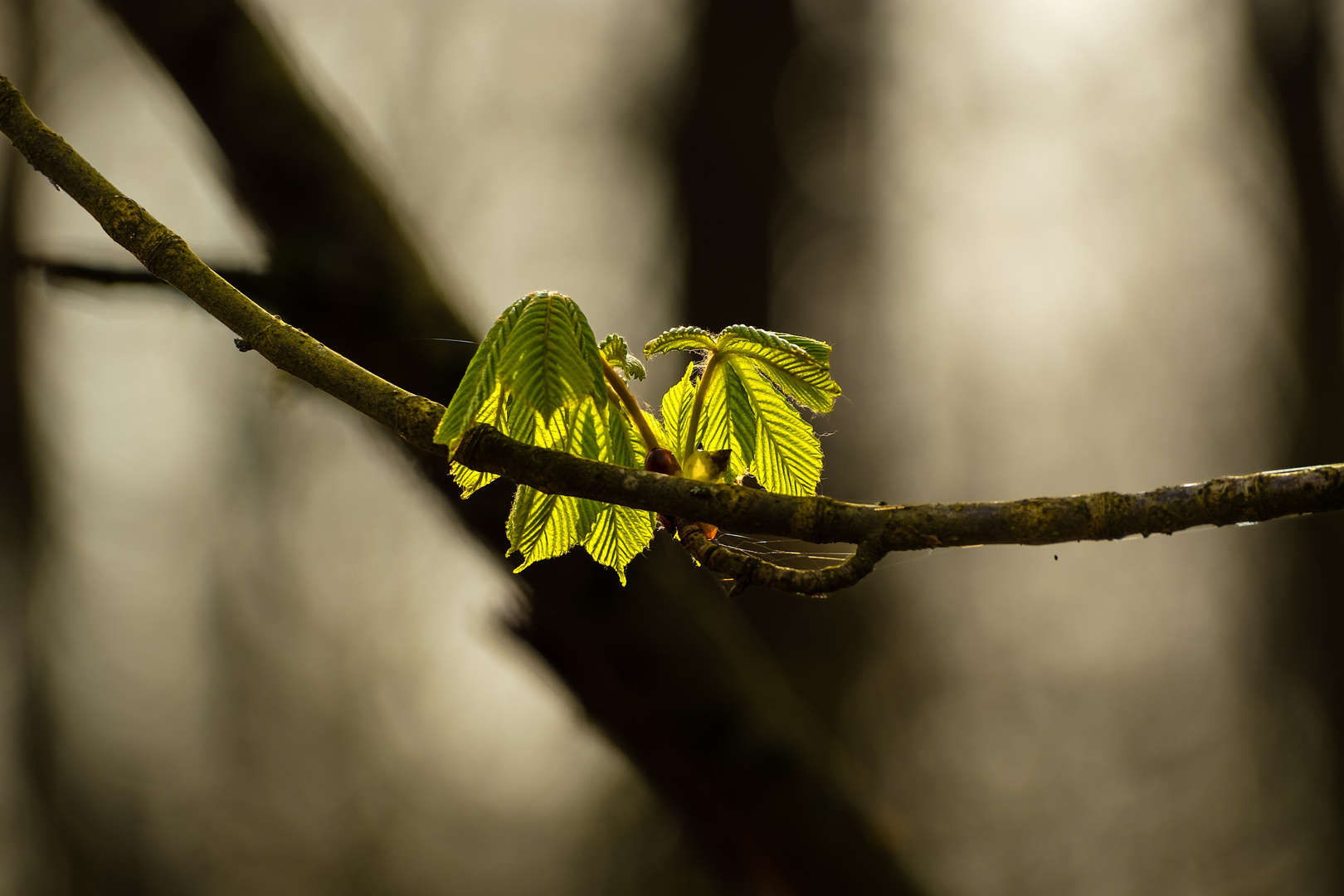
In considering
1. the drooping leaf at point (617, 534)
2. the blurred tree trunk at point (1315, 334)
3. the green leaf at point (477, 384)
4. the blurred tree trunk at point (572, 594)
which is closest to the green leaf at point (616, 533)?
the drooping leaf at point (617, 534)

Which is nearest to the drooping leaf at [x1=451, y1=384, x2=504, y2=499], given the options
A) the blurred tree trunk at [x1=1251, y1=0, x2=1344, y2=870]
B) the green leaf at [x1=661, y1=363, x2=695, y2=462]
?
the green leaf at [x1=661, y1=363, x2=695, y2=462]

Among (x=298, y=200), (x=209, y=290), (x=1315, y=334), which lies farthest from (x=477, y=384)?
(x=1315, y=334)

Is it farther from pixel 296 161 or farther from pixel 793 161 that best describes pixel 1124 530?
pixel 793 161

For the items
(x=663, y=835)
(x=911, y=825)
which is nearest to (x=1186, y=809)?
(x=911, y=825)

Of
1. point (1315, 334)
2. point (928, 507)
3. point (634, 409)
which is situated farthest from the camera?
point (1315, 334)

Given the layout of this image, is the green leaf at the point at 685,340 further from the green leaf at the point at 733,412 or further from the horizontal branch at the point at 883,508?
the horizontal branch at the point at 883,508

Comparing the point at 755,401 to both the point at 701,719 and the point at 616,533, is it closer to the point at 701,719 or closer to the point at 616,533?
the point at 616,533
